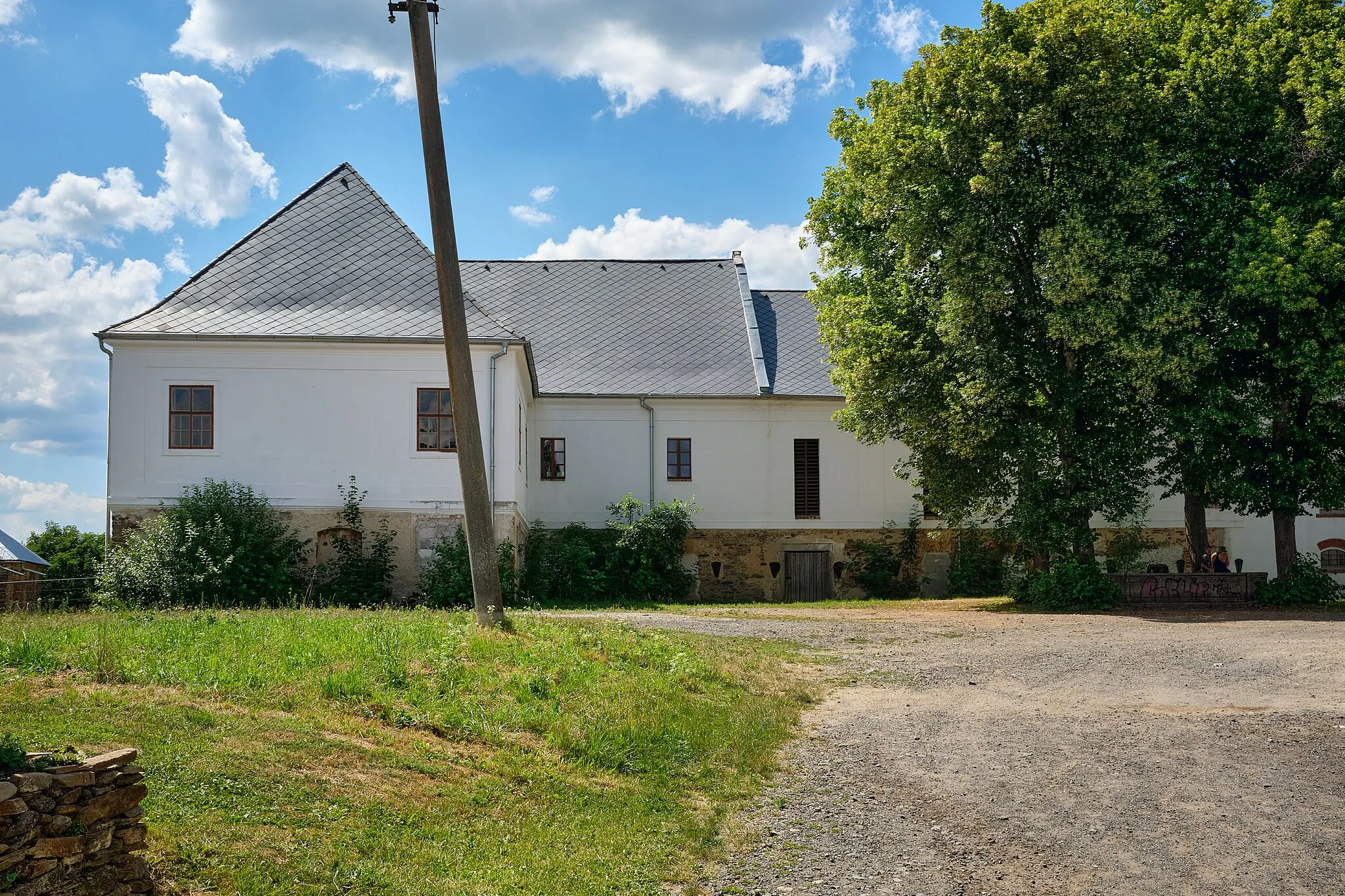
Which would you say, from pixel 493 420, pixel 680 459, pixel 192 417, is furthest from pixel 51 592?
pixel 680 459

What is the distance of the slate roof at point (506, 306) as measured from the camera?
2378cm

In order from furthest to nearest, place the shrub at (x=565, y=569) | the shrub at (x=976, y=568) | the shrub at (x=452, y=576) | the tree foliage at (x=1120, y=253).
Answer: the shrub at (x=976, y=568), the shrub at (x=565, y=569), the shrub at (x=452, y=576), the tree foliage at (x=1120, y=253)

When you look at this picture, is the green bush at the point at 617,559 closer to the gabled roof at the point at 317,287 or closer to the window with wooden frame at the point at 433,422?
the window with wooden frame at the point at 433,422

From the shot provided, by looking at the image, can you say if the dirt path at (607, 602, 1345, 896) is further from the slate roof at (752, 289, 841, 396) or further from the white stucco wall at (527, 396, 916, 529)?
the slate roof at (752, 289, 841, 396)

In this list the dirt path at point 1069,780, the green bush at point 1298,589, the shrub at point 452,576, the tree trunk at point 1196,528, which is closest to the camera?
the dirt path at point 1069,780

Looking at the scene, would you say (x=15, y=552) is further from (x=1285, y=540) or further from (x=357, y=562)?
(x=1285, y=540)

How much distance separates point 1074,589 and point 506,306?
19068 mm

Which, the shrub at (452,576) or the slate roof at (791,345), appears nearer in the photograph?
the shrub at (452,576)

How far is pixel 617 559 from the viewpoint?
27.8 meters

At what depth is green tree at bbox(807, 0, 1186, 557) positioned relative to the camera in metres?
21.5

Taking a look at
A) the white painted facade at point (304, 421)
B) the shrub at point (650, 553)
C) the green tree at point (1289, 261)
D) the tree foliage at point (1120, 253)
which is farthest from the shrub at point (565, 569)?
the green tree at point (1289, 261)

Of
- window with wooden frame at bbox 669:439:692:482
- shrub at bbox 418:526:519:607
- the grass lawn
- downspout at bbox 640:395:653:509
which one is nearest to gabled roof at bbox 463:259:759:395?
downspout at bbox 640:395:653:509

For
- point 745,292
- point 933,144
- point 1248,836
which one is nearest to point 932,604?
point 933,144

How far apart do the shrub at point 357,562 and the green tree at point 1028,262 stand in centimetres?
1060
